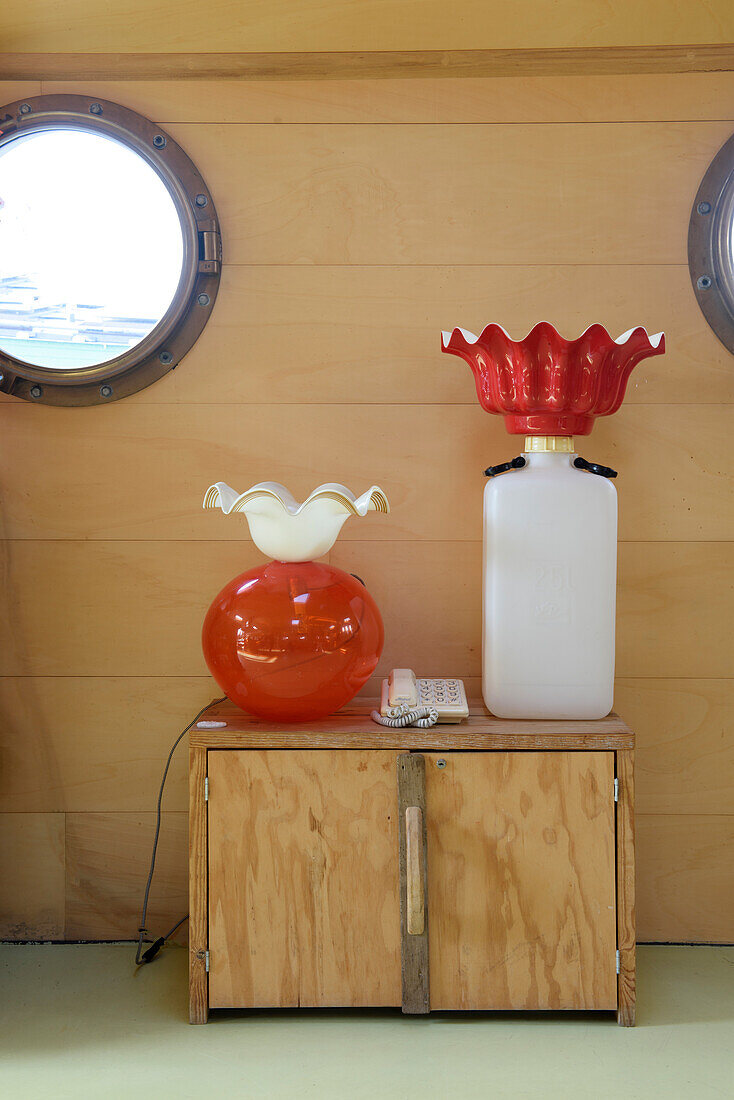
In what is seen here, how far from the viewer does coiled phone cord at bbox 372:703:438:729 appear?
1479 mm

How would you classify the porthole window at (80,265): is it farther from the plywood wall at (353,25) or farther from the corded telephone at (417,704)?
the corded telephone at (417,704)

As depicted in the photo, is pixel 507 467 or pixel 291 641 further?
pixel 507 467

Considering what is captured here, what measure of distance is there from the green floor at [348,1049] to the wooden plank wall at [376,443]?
229 mm

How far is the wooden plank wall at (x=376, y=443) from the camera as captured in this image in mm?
1695

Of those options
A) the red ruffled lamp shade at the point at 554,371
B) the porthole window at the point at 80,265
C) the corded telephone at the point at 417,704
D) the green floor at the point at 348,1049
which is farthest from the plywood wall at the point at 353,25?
the green floor at the point at 348,1049

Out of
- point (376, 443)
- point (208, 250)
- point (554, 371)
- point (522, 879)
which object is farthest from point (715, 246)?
point (522, 879)

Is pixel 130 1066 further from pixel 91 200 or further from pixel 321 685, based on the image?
pixel 91 200

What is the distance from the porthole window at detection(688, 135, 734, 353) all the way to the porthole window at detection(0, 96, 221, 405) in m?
0.94

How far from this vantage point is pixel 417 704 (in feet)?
4.94

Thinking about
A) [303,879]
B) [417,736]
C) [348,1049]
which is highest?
[417,736]

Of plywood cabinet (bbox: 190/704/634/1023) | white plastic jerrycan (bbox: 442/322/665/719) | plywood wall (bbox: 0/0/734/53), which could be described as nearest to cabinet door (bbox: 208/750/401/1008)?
plywood cabinet (bbox: 190/704/634/1023)

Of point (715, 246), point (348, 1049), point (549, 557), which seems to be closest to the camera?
point (348, 1049)

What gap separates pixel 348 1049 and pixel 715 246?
1547 mm

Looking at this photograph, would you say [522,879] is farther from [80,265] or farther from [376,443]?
[80,265]
